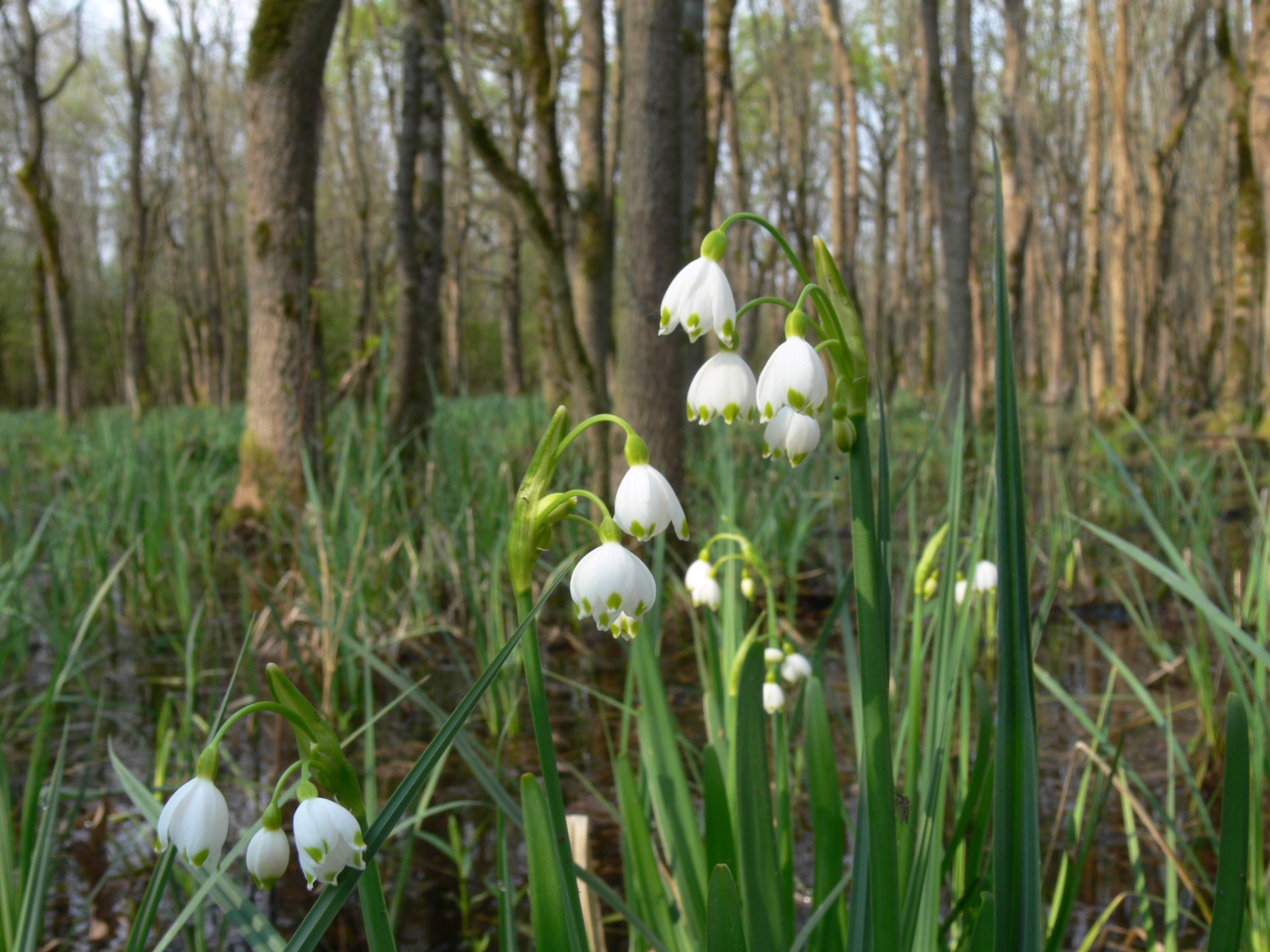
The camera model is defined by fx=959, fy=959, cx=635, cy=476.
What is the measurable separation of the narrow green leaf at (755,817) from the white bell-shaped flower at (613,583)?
0.79ft

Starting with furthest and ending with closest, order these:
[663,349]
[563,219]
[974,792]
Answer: [563,219] → [663,349] → [974,792]

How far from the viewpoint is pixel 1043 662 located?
3328 millimetres

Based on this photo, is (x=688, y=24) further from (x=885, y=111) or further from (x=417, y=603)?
(x=885, y=111)

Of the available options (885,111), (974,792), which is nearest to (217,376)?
(885,111)

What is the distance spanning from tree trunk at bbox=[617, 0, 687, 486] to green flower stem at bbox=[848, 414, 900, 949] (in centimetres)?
272

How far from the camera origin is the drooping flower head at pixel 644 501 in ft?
2.49

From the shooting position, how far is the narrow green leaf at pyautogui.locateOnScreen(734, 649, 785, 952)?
0.94 metres

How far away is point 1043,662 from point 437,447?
8.25 feet

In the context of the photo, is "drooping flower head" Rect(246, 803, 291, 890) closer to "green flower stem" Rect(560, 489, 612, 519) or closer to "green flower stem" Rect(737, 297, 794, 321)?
"green flower stem" Rect(560, 489, 612, 519)

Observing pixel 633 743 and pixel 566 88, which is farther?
pixel 566 88

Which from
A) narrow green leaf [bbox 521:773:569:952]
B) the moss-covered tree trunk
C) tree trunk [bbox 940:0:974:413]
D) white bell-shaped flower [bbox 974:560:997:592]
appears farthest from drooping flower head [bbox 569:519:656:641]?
tree trunk [bbox 940:0:974:413]

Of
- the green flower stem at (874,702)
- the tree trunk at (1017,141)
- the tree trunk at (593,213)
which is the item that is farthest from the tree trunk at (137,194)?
the green flower stem at (874,702)

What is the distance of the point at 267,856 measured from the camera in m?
0.68

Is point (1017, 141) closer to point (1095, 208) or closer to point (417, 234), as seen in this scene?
point (1095, 208)
